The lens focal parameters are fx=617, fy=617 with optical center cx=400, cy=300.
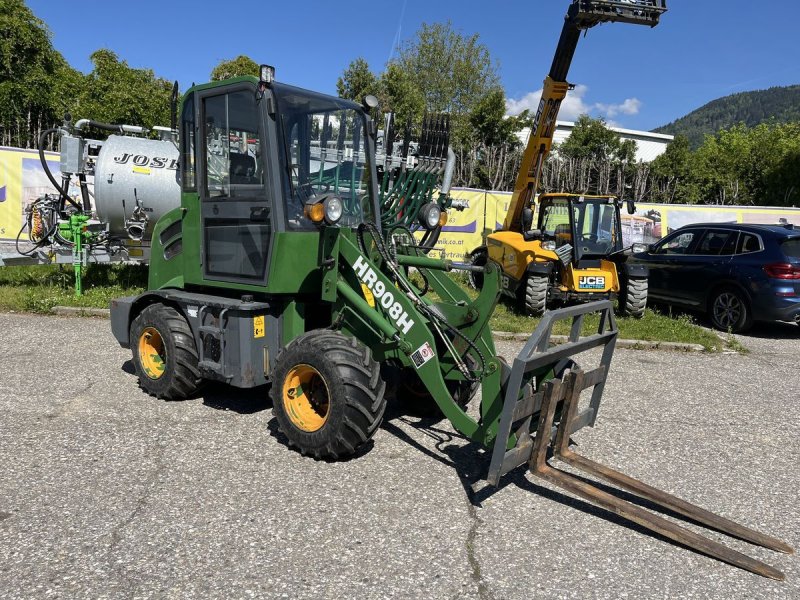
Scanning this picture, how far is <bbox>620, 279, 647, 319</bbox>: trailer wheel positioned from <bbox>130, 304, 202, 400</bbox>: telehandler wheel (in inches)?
290

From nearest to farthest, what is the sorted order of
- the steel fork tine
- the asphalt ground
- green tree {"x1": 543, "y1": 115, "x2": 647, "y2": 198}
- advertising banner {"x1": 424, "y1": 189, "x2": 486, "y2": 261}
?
1. the asphalt ground
2. the steel fork tine
3. advertising banner {"x1": 424, "y1": 189, "x2": 486, "y2": 261}
4. green tree {"x1": 543, "y1": 115, "x2": 647, "y2": 198}

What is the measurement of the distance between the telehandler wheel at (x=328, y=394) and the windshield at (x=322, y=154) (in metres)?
1.10

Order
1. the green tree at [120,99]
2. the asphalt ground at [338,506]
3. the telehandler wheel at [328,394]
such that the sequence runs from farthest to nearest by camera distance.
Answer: the green tree at [120,99] < the telehandler wheel at [328,394] < the asphalt ground at [338,506]

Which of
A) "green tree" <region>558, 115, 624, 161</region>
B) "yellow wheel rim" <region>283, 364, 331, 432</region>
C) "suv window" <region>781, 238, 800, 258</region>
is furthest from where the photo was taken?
"green tree" <region>558, 115, 624, 161</region>

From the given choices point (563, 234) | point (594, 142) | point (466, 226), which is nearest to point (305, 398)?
point (563, 234)

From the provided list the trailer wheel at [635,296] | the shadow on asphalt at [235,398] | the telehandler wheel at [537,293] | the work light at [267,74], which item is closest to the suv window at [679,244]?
the trailer wheel at [635,296]

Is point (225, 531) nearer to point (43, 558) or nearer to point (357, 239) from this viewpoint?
point (43, 558)

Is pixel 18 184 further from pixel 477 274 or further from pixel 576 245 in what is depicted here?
pixel 576 245

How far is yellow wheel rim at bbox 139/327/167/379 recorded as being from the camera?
587cm

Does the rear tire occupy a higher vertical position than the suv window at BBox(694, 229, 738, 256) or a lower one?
lower

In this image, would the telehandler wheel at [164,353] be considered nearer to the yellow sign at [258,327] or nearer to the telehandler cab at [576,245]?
the yellow sign at [258,327]

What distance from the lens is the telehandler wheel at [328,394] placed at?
13.9ft

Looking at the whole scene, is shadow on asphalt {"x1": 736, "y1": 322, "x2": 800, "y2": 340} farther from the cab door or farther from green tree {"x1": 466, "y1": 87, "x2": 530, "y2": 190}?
green tree {"x1": 466, "y1": 87, "x2": 530, "y2": 190}

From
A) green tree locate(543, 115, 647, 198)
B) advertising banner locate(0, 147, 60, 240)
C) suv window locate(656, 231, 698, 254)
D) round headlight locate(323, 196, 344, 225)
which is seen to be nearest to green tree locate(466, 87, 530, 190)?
green tree locate(543, 115, 647, 198)
